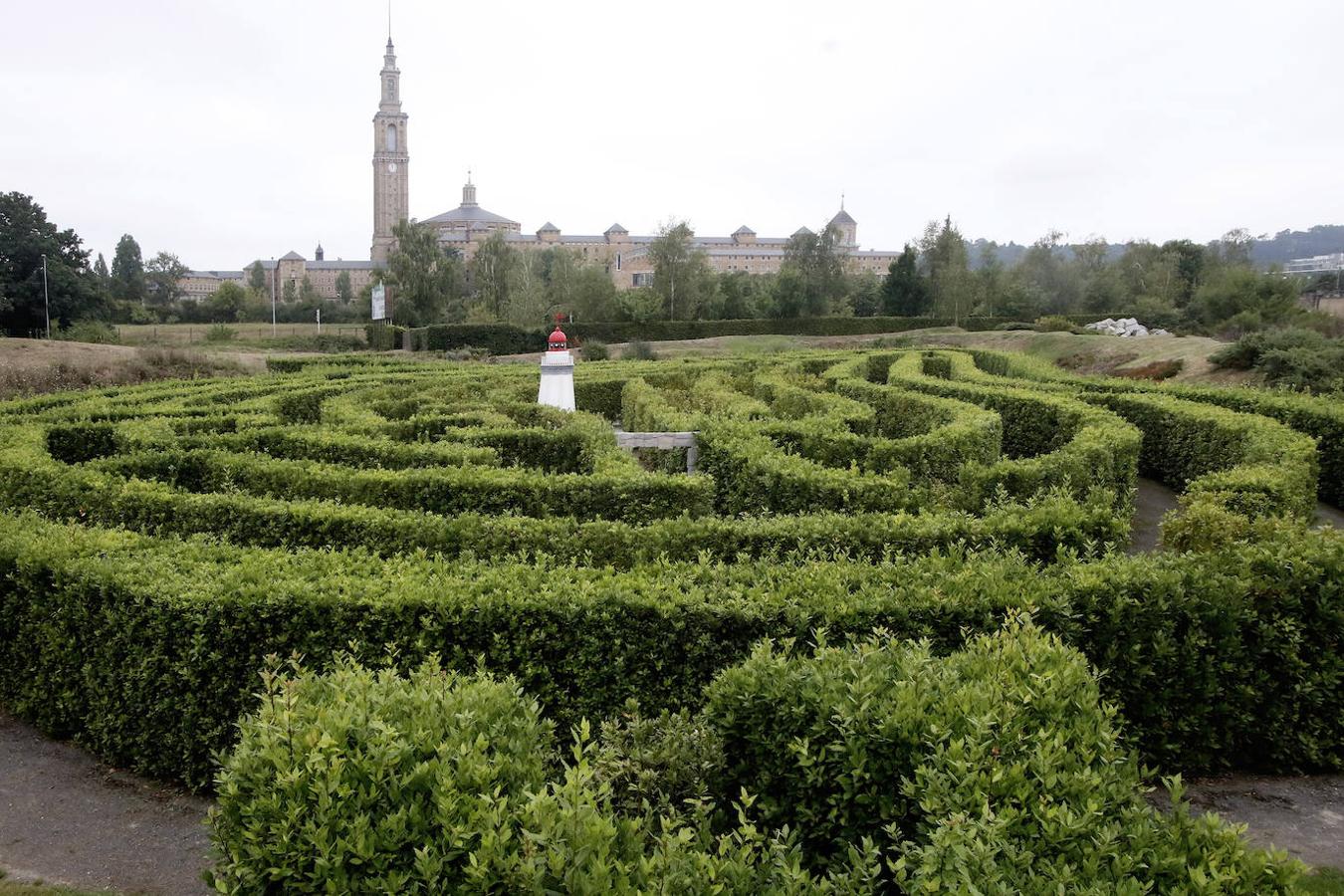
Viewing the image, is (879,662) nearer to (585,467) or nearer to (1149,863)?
(1149,863)

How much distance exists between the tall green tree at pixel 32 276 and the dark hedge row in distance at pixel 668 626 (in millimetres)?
52739

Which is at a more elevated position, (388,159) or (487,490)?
(388,159)

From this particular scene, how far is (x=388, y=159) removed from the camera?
153250mm

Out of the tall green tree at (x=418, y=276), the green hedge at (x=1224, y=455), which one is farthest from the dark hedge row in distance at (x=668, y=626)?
the tall green tree at (x=418, y=276)

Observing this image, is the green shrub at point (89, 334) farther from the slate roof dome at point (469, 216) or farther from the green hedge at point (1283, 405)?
the slate roof dome at point (469, 216)

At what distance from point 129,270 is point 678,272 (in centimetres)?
8403

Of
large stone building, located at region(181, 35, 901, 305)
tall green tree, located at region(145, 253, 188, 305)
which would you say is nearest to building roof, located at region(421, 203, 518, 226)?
large stone building, located at region(181, 35, 901, 305)

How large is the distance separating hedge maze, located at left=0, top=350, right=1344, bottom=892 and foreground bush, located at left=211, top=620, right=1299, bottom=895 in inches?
1.3

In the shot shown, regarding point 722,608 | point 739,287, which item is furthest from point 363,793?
point 739,287

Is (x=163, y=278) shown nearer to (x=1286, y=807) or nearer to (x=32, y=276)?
(x=32, y=276)

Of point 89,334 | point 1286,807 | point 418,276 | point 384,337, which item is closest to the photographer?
point 1286,807

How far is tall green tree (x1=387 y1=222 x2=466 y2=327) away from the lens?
71062 millimetres

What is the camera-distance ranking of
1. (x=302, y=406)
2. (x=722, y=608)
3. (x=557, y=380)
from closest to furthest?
(x=722, y=608)
(x=557, y=380)
(x=302, y=406)

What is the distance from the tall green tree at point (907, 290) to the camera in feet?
226
